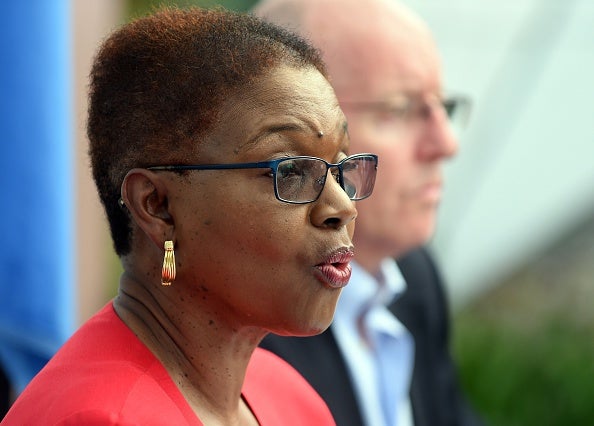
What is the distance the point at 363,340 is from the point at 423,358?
0.41m

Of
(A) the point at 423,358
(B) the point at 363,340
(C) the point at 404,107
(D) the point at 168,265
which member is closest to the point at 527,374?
(A) the point at 423,358

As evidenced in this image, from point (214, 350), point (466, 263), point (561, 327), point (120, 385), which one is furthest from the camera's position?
point (466, 263)

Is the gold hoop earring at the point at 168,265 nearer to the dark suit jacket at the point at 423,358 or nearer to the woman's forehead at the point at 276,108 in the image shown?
the woman's forehead at the point at 276,108

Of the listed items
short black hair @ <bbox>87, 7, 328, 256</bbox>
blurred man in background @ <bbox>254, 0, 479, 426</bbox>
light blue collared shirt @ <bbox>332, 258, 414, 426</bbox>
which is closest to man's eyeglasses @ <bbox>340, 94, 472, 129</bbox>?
blurred man in background @ <bbox>254, 0, 479, 426</bbox>

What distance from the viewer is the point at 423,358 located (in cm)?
330

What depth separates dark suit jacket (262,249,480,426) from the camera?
8.98 ft

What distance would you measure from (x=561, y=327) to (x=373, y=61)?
313 cm

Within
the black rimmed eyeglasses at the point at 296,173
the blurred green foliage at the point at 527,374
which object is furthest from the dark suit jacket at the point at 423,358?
the blurred green foliage at the point at 527,374

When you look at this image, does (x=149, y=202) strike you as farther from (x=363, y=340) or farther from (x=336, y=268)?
(x=363, y=340)

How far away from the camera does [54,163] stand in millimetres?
2535

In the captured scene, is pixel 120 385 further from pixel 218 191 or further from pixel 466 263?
pixel 466 263

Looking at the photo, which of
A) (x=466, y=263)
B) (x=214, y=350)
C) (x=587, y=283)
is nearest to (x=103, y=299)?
(x=466, y=263)

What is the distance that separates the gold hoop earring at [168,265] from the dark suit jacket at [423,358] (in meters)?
1.13

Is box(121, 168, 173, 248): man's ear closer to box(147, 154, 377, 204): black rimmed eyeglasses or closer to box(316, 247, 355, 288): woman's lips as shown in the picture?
box(147, 154, 377, 204): black rimmed eyeglasses
